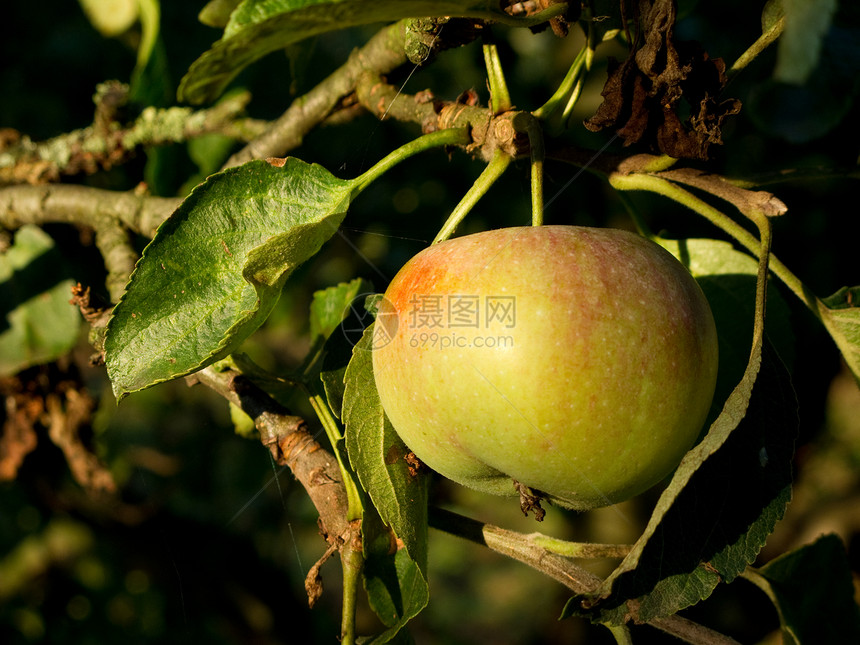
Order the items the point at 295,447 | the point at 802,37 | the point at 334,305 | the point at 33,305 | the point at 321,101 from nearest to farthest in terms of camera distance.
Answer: the point at 802,37 < the point at 295,447 < the point at 334,305 < the point at 321,101 < the point at 33,305

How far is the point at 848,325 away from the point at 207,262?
1.98 feet

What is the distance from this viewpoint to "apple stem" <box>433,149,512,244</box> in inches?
24.4

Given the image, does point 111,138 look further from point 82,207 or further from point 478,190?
point 478,190

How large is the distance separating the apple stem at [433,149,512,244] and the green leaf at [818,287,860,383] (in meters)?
0.34

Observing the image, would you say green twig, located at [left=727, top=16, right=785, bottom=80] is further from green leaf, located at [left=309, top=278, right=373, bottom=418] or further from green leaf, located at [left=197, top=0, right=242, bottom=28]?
green leaf, located at [left=197, top=0, right=242, bottom=28]

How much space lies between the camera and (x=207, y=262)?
0.62 metres

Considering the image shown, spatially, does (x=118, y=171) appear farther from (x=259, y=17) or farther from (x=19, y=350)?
(x=259, y=17)

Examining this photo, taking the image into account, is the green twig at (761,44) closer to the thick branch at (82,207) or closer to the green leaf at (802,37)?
the green leaf at (802,37)

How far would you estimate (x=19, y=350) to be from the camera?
1.16m

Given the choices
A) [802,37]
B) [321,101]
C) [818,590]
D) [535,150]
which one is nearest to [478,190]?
[535,150]

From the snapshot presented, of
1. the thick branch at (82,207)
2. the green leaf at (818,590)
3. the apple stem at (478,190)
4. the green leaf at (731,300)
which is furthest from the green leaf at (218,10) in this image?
the green leaf at (818,590)

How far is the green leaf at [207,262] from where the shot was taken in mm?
599

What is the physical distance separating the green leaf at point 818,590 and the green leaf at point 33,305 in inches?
43.2

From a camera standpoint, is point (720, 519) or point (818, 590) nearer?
point (720, 519)
